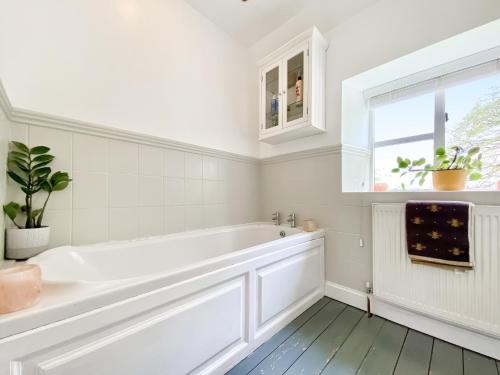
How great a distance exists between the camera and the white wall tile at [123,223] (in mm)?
1452

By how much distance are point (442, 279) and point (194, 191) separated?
6.06 ft

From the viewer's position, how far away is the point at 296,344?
1.23 meters

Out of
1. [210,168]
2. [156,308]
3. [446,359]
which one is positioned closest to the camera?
[156,308]

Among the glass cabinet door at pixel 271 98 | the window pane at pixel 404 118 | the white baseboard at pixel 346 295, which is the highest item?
the glass cabinet door at pixel 271 98

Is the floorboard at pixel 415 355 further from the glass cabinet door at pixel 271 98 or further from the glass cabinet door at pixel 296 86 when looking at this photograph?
the glass cabinet door at pixel 271 98

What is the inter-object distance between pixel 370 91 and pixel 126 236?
2400 mm

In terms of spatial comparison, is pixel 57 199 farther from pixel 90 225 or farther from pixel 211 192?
pixel 211 192

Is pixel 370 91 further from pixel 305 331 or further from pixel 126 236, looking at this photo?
pixel 126 236

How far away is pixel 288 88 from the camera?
6.34ft

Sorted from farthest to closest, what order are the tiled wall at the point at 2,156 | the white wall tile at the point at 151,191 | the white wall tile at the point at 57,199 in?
the white wall tile at the point at 151,191 < the white wall tile at the point at 57,199 < the tiled wall at the point at 2,156

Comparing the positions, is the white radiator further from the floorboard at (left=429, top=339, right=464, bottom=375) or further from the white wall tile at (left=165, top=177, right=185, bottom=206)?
the white wall tile at (left=165, top=177, right=185, bottom=206)

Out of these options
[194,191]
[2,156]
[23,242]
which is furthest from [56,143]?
[194,191]

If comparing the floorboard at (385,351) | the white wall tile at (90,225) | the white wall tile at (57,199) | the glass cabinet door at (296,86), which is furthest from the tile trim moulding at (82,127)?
the floorboard at (385,351)

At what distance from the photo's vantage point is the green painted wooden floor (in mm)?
1055
